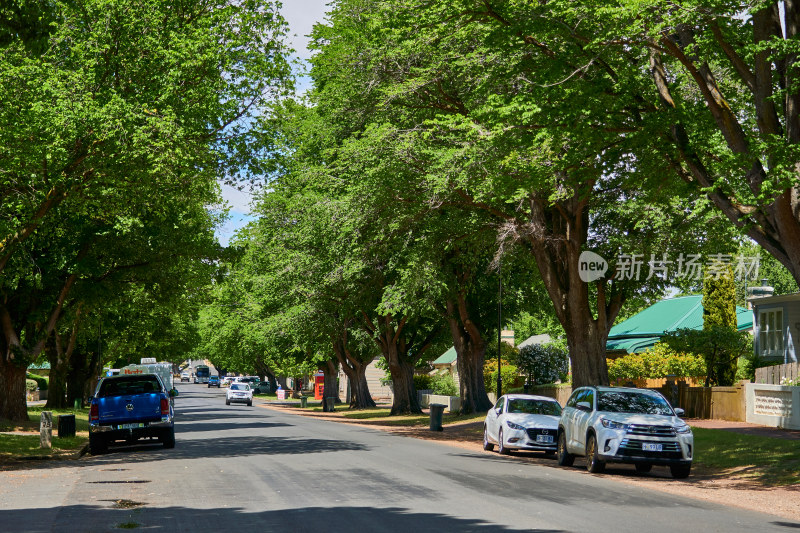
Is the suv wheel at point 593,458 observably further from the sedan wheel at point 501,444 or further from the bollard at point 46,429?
the bollard at point 46,429

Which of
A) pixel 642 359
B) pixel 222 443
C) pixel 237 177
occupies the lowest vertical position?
pixel 222 443

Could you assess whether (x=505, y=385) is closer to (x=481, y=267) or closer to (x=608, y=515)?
(x=481, y=267)

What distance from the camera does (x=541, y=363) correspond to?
46.2m

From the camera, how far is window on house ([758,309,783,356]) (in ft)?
123

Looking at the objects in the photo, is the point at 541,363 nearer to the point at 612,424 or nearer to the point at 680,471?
the point at 680,471

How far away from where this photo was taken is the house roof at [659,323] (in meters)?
47.4

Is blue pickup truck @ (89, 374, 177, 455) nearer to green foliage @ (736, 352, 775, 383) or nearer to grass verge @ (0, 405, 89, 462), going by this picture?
grass verge @ (0, 405, 89, 462)

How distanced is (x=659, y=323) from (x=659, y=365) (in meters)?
12.3

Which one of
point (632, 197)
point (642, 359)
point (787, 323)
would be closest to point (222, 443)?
point (632, 197)

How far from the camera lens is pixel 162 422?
76.7 feet

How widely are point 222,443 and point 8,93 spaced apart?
1105cm

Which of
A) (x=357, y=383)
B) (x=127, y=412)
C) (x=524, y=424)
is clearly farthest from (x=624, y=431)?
(x=357, y=383)

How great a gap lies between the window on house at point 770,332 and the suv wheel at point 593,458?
2164cm

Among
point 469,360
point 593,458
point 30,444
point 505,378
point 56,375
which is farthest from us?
point 56,375
